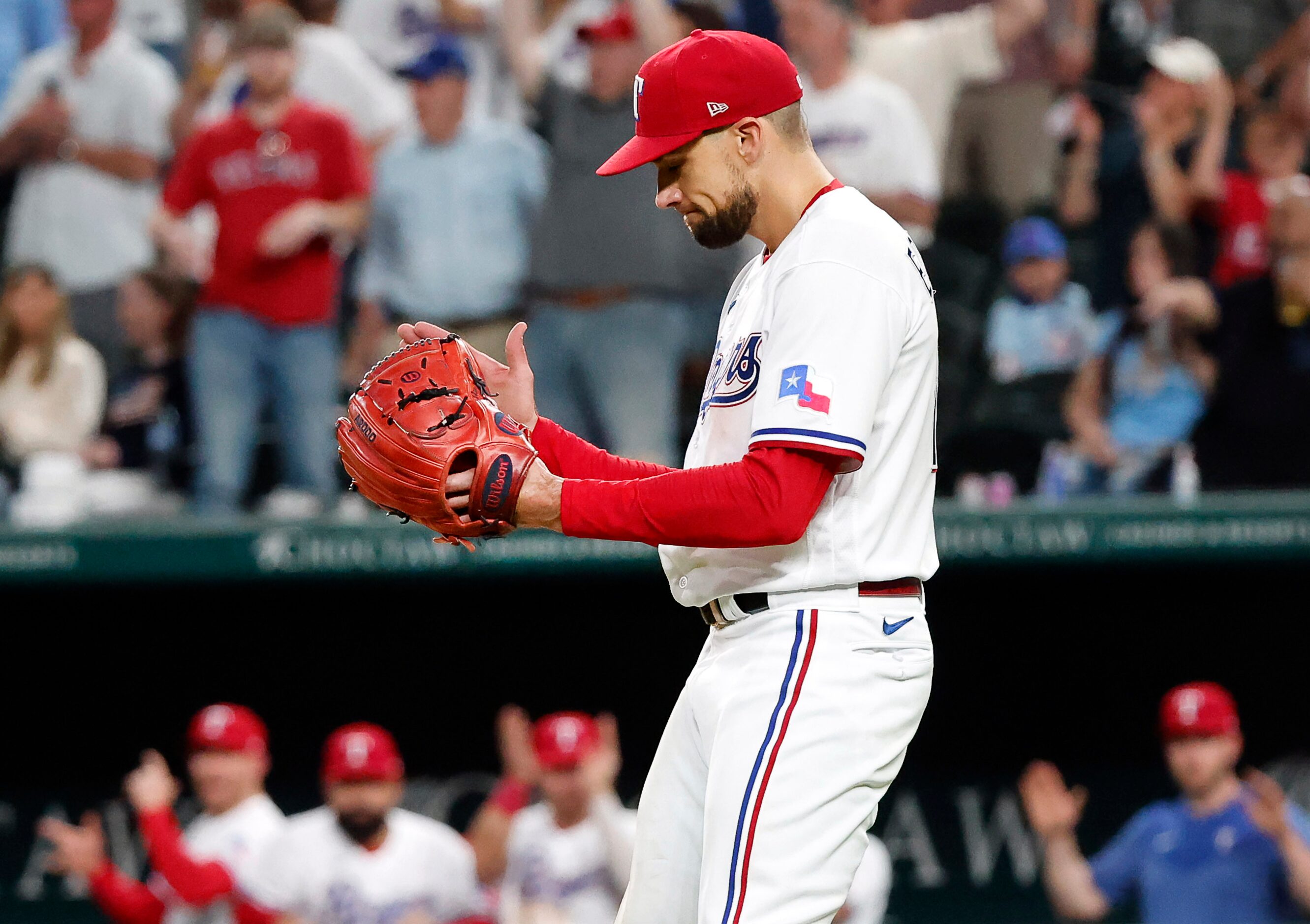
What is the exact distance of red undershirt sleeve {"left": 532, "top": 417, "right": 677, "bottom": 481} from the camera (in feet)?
8.70

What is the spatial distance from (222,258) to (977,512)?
2.67 m

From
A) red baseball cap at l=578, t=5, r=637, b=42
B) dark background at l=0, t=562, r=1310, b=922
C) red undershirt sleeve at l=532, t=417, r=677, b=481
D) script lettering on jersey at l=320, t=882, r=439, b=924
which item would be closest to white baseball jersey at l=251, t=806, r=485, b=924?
script lettering on jersey at l=320, t=882, r=439, b=924

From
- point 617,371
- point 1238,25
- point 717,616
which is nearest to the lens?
point 717,616

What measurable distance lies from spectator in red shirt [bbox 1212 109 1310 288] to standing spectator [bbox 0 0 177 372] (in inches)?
155

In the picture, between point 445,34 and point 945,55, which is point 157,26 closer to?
point 445,34

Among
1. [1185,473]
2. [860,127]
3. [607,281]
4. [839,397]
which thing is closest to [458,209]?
[607,281]

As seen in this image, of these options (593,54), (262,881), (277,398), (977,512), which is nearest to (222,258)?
(277,398)

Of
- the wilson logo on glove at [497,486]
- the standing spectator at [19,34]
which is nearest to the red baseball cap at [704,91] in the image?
the wilson logo on glove at [497,486]

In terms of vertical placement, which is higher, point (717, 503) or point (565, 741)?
point (717, 503)

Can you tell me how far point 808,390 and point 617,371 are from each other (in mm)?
3450

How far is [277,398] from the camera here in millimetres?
5762

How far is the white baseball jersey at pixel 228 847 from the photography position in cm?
549

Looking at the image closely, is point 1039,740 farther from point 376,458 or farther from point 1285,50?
point 376,458

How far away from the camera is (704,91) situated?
2.35 metres
